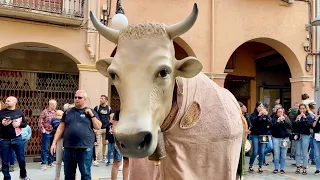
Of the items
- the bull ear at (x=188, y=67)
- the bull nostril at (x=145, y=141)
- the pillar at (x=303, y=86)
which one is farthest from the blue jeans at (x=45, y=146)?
the pillar at (x=303, y=86)

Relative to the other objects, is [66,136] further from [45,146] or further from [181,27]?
[181,27]

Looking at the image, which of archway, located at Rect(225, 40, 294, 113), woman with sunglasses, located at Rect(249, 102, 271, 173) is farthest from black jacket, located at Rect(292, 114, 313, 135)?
archway, located at Rect(225, 40, 294, 113)

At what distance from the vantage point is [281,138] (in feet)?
31.1

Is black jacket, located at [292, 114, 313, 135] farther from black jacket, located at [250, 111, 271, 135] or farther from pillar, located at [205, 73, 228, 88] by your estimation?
pillar, located at [205, 73, 228, 88]

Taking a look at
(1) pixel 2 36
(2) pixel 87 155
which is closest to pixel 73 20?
(1) pixel 2 36

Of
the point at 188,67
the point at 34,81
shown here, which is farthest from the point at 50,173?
the point at 188,67

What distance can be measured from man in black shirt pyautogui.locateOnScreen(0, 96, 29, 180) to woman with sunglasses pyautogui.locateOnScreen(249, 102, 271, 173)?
230 inches

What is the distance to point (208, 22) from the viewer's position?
12383 mm

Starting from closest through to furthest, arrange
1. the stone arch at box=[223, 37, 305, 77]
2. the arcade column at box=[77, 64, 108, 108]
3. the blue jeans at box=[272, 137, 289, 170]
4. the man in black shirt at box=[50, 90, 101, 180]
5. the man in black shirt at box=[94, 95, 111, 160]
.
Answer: the man in black shirt at box=[50, 90, 101, 180]
the blue jeans at box=[272, 137, 289, 170]
the man in black shirt at box=[94, 95, 111, 160]
the arcade column at box=[77, 64, 108, 108]
the stone arch at box=[223, 37, 305, 77]

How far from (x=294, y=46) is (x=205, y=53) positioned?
3679 mm

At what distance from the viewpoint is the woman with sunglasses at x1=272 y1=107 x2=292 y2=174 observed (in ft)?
30.9

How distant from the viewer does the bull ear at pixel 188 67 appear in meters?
2.68

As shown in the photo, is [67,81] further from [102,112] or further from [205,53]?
[205,53]

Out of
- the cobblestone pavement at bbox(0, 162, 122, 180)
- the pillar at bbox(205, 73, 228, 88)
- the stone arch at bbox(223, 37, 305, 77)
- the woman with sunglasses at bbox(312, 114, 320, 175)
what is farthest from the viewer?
the stone arch at bbox(223, 37, 305, 77)
